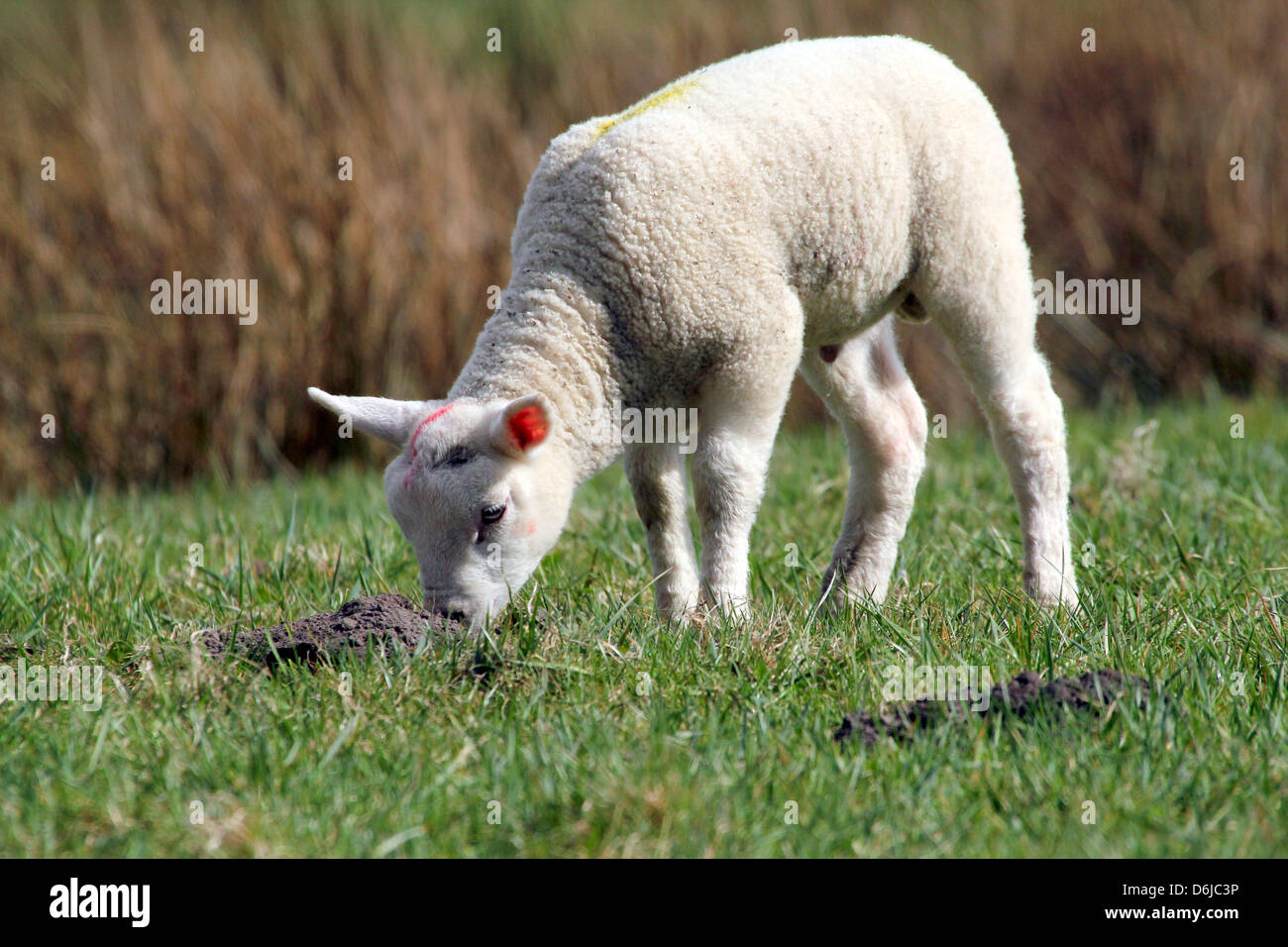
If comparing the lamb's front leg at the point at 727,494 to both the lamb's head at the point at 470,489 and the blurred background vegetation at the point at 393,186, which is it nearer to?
the lamb's head at the point at 470,489

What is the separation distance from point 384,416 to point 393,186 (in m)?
4.66

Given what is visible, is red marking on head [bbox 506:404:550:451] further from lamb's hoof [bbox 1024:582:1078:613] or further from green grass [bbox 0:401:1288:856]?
lamb's hoof [bbox 1024:582:1078:613]

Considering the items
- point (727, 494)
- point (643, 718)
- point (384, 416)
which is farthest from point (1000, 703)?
point (384, 416)

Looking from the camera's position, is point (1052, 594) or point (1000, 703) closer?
point (1000, 703)

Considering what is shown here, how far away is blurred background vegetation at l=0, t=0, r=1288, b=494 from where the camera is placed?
25.0 ft

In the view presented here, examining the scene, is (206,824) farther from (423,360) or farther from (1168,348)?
(1168,348)

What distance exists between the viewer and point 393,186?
25.8 feet

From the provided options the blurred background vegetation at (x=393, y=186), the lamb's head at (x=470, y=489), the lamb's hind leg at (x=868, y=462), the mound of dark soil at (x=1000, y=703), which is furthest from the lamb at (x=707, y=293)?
the blurred background vegetation at (x=393, y=186)

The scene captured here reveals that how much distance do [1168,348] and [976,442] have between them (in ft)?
9.94

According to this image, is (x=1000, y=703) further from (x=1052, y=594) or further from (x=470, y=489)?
(x=470, y=489)

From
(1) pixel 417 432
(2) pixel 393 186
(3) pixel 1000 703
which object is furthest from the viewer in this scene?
(2) pixel 393 186

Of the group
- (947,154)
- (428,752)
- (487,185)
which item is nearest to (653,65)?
(487,185)

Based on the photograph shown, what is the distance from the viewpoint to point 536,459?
3.45 m

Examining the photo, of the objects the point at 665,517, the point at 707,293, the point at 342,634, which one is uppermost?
the point at 707,293
